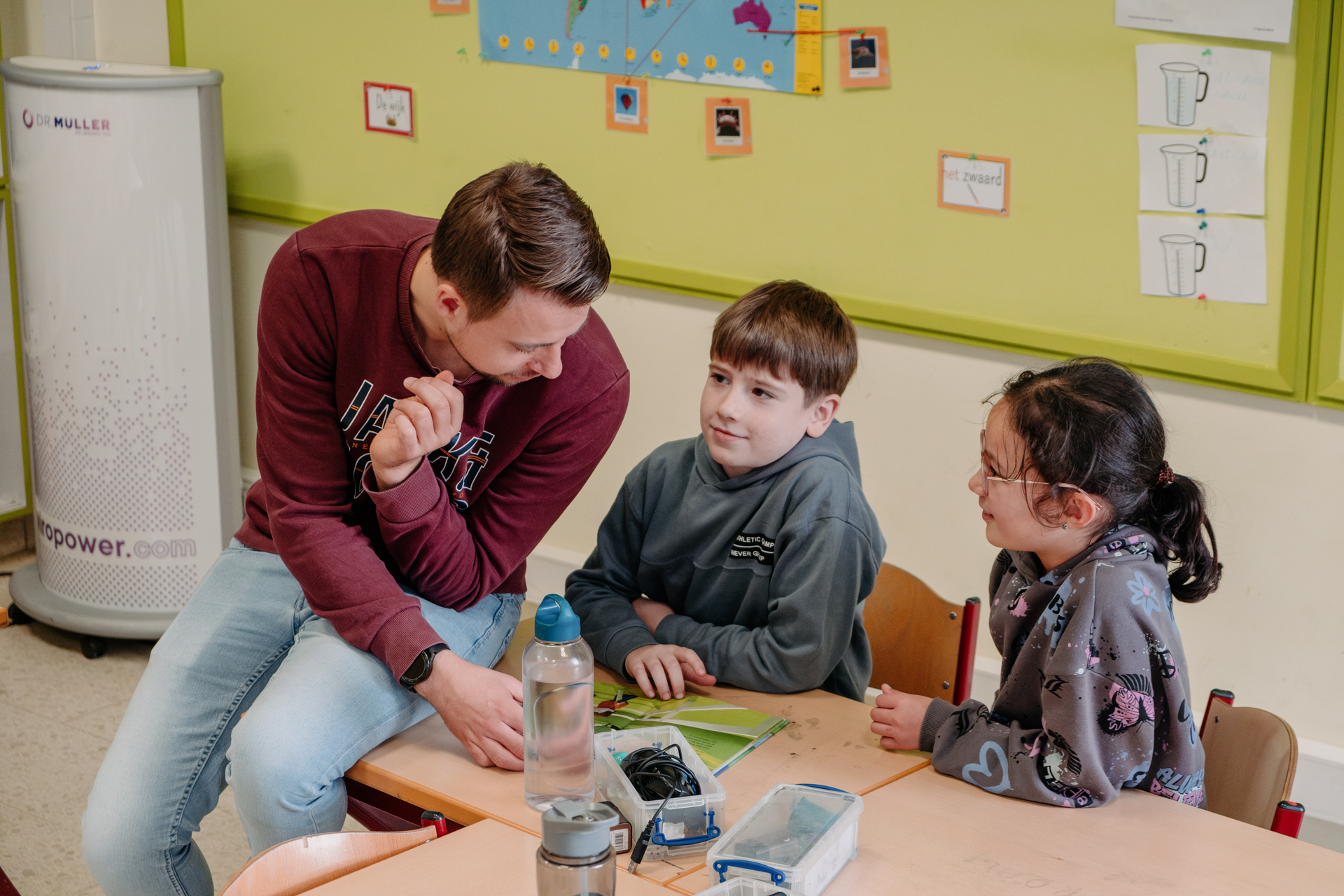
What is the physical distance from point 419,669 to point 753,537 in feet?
1.66

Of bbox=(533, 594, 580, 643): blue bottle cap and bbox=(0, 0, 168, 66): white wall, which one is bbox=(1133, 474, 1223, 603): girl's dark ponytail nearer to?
bbox=(533, 594, 580, 643): blue bottle cap

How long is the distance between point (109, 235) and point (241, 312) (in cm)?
77

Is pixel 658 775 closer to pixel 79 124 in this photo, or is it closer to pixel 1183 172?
pixel 1183 172

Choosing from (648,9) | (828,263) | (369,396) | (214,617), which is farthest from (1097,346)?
(214,617)

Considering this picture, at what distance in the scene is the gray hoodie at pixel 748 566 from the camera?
156cm

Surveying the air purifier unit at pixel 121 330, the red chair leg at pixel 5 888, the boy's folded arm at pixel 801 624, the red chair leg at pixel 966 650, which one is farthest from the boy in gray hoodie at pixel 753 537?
the air purifier unit at pixel 121 330

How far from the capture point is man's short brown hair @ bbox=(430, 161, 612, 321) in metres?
1.37

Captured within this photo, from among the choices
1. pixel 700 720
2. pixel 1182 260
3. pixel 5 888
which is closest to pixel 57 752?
pixel 5 888

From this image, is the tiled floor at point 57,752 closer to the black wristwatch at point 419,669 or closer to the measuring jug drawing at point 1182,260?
the black wristwatch at point 419,669

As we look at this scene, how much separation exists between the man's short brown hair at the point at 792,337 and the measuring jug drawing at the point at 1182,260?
797 mm

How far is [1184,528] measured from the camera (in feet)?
4.47

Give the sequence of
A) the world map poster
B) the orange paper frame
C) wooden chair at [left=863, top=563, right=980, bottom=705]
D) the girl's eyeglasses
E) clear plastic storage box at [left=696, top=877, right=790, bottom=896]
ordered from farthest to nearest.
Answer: the world map poster, the orange paper frame, wooden chair at [left=863, top=563, right=980, bottom=705], the girl's eyeglasses, clear plastic storage box at [left=696, top=877, right=790, bottom=896]

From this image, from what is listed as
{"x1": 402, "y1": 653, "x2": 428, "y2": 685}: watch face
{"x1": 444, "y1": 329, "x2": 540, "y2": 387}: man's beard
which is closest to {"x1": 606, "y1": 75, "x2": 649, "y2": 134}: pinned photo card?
{"x1": 444, "y1": 329, "x2": 540, "y2": 387}: man's beard

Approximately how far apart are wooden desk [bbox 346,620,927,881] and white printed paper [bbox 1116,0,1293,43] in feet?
4.48
